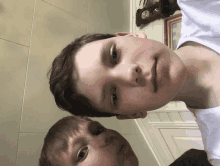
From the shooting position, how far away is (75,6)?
1465 mm

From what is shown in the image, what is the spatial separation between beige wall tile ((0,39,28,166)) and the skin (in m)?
0.59

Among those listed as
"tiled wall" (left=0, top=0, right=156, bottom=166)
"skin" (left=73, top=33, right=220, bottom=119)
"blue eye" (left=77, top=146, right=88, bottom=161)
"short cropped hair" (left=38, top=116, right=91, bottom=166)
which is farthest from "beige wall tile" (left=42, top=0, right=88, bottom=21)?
"blue eye" (left=77, top=146, right=88, bottom=161)

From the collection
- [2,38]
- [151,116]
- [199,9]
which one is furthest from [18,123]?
[199,9]

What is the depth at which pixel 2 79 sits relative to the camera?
1024 mm

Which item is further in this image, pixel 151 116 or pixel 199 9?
pixel 151 116

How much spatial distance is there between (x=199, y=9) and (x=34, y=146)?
3.76 feet

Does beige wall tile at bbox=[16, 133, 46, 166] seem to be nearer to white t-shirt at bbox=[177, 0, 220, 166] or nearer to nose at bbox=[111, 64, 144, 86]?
nose at bbox=[111, 64, 144, 86]

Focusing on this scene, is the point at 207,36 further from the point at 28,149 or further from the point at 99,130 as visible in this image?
the point at 28,149

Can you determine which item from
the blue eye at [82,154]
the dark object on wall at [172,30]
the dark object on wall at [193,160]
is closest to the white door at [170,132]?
the dark object on wall at [193,160]

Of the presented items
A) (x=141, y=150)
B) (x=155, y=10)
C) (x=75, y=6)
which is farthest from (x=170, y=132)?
(x=75, y=6)

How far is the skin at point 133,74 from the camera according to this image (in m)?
0.58

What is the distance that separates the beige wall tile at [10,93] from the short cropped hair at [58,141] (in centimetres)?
39

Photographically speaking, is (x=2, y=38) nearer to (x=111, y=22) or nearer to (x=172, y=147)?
(x=111, y=22)

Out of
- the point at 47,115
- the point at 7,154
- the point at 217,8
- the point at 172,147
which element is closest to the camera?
the point at 217,8
